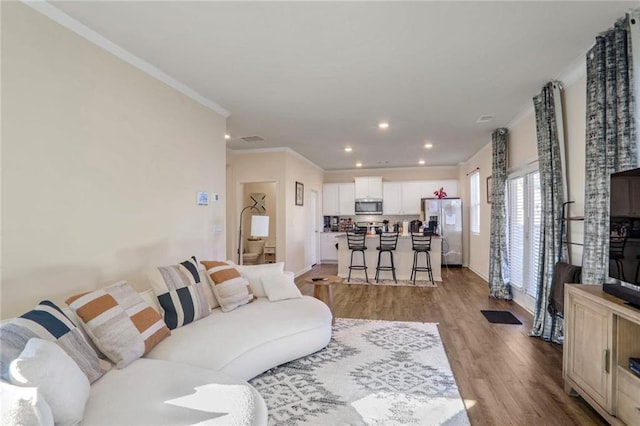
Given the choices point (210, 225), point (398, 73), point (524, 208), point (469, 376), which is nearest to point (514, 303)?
point (524, 208)

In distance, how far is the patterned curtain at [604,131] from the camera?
2.32 metres

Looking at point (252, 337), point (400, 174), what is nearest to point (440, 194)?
point (400, 174)

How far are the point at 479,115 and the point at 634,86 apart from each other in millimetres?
2354

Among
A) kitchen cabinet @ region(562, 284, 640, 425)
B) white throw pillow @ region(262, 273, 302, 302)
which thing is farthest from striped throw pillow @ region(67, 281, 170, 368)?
kitchen cabinet @ region(562, 284, 640, 425)

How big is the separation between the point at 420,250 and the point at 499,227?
Result: 154cm

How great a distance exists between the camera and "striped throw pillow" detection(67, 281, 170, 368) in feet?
6.22

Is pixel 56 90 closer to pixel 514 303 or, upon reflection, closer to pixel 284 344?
pixel 284 344

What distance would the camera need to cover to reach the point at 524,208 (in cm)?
461

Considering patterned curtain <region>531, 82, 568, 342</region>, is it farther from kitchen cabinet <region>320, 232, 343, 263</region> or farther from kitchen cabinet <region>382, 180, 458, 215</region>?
kitchen cabinet <region>320, 232, 343, 263</region>

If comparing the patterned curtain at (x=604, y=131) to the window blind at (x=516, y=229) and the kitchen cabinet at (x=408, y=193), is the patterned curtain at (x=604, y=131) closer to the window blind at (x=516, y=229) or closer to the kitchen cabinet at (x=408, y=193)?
the window blind at (x=516, y=229)

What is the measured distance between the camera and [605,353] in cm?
198

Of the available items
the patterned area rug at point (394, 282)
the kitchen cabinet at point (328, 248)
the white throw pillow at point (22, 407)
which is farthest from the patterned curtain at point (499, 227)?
the white throw pillow at point (22, 407)

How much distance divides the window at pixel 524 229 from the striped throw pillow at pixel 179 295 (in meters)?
3.93

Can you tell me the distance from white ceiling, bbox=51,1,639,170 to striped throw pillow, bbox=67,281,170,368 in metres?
1.96
